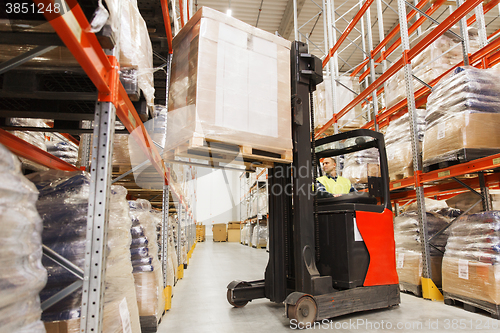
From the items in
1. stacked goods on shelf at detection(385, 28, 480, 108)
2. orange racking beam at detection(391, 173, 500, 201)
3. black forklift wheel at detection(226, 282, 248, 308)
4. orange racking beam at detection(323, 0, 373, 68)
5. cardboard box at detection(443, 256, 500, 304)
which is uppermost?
orange racking beam at detection(323, 0, 373, 68)

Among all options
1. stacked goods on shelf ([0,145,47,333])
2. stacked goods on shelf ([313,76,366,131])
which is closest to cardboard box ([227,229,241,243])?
stacked goods on shelf ([313,76,366,131])

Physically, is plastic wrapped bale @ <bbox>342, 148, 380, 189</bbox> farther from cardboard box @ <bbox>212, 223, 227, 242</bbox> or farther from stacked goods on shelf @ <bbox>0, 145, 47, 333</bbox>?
cardboard box @ <bbox>212, 223, 227, 242</bbox>

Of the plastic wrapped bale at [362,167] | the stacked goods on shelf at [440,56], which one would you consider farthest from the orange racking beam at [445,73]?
the plastic wrapped bale at [362,167]

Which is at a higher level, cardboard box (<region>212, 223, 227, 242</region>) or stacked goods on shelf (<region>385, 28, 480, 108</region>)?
stacked goods on shelf (<region>385, 28, 480, 108</region>)

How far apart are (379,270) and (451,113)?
1943 mm

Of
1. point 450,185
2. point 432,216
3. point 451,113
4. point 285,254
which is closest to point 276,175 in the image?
point 285,254

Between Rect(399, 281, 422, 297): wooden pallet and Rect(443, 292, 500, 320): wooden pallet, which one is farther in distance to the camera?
Rect(399, 281, 422, 297): wooden pallet

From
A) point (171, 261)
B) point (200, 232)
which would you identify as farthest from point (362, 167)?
point (200, 232)

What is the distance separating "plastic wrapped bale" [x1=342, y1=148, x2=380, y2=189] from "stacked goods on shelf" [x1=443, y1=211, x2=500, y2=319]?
7.39 feet

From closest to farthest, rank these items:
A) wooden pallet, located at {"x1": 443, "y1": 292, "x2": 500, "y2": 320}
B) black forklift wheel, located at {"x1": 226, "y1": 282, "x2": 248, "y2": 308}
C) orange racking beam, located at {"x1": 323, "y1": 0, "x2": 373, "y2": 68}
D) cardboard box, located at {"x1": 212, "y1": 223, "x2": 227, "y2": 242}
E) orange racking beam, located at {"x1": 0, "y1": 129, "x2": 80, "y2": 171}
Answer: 1. orange racking beam, located at {"x1": 0, "y1": 129, "x2": 80, "y2": 171}
2. wooden pallet, located at {"x1": 443, "y1": 292, "x2": 500, "y2": 320}
3. black forklift wheel, located at {"x1": 226, "y1": 282, "x2": 248, "y2": 308}
4. orange racking beam, located at {"x1": 323, "y1": 0, "x2": 373, "y2": 68}
5. cardboard box, located at {"x1": 212, "y1": 223, "x2": 227, "y2": 242}

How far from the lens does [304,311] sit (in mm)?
2750

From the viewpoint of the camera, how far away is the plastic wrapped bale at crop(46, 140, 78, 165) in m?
3.92

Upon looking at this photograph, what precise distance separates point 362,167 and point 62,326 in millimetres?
5426

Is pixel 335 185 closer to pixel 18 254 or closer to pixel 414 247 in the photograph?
pixel 414 247
